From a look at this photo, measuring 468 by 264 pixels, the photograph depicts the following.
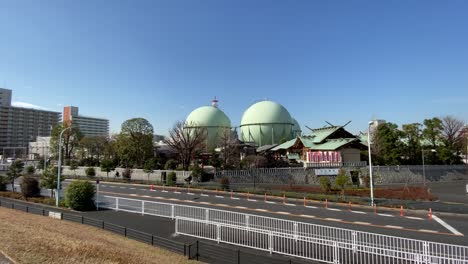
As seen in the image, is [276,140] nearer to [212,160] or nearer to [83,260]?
Answer: [212,160]

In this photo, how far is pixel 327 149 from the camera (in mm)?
46094

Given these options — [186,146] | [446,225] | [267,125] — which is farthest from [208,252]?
[267,125]

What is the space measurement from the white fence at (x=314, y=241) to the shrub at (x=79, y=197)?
6.72m

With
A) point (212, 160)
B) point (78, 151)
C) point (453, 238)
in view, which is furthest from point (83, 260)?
point (78, 151)

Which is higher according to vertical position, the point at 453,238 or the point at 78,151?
the point at 78,151

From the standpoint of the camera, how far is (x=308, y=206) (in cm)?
2470

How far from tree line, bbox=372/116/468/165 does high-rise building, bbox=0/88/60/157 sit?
122617 mm

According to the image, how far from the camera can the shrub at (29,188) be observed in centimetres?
2781

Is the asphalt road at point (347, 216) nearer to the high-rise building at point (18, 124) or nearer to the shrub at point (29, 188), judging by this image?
the shrub at point (29, 188)

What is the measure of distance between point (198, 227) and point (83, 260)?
236 inches

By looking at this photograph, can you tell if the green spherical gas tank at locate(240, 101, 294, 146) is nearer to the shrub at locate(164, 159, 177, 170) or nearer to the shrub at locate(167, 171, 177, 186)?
the shrub at locate(164, 159, 177, 170)

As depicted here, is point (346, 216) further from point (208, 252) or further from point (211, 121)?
point (211, 121)

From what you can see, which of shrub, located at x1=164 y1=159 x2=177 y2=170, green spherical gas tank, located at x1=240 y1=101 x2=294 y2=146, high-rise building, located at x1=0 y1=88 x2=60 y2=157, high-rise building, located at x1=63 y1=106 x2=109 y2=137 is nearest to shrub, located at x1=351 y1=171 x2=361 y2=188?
shrub, located at x1=164 y1=159 x2=177 y2=170

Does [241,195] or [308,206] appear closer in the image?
[308,206]
